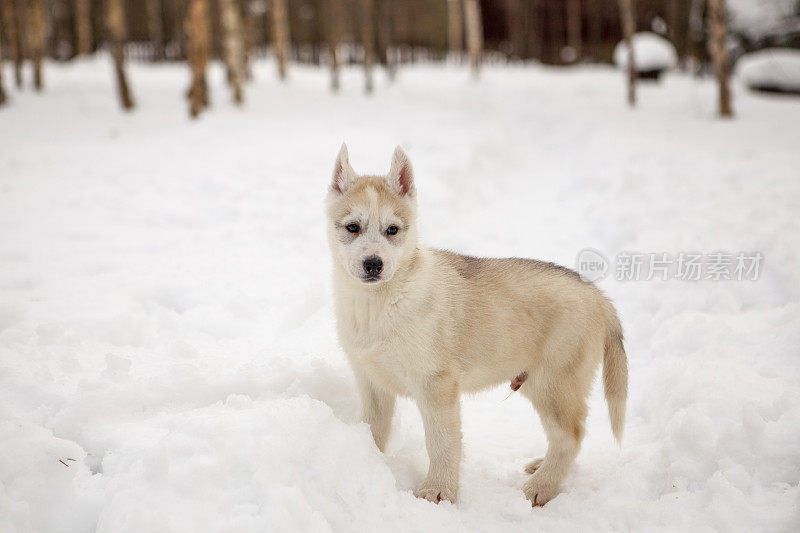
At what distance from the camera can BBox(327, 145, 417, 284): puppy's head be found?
10.7 feet

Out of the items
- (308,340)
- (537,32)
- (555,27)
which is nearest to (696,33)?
(555,27)

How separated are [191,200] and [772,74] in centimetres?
1719

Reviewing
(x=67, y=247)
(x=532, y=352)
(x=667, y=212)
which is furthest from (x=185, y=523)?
(x=667, y=212)

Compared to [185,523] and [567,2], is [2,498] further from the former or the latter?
[567,2]

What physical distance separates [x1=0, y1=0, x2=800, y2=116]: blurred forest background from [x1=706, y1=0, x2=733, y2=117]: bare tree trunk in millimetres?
22

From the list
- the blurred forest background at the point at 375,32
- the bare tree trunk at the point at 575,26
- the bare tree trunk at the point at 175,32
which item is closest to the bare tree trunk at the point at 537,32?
the blurred forest background at the point at 375,32

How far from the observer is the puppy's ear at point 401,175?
3.58 metres

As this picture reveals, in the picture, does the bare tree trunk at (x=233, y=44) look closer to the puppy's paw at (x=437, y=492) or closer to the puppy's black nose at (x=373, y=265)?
the puppy's black nose at (x=373, y=265)

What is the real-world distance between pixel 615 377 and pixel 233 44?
1385 centimetres

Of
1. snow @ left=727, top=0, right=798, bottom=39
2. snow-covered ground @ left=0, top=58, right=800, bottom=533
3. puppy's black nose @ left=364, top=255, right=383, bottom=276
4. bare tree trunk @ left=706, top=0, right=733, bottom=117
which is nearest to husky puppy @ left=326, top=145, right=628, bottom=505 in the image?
puppy's black nose @ left=364, top=255, right=383, bottom=276

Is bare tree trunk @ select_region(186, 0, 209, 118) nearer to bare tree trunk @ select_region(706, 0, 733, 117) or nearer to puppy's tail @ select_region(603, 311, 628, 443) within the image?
bare tree trunk @ select_region(706, 0, 733, 117)

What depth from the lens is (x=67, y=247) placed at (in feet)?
19.6

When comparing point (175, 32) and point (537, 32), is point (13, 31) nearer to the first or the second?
point (175, 32)

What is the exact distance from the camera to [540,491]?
3625 mm
